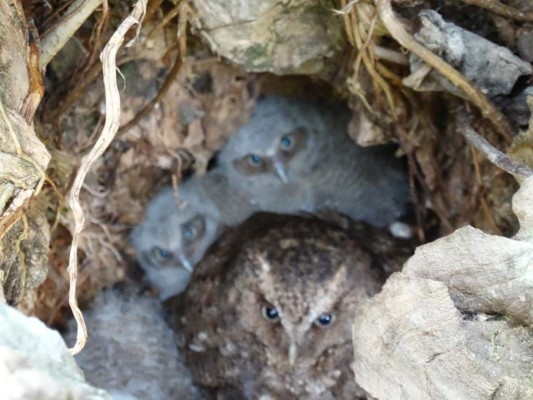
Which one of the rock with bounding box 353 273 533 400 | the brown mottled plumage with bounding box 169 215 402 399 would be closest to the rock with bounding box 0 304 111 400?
the rock with bounding box 353 273 533 400

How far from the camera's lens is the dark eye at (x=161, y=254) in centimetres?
285

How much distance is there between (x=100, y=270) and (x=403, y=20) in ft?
4.35

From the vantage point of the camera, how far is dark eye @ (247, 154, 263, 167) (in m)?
2.99

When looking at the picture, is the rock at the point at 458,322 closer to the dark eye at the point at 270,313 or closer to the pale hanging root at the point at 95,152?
the pale hanging root at the point at 95,152

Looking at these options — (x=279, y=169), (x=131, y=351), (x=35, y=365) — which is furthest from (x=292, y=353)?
(x=35, y=365)

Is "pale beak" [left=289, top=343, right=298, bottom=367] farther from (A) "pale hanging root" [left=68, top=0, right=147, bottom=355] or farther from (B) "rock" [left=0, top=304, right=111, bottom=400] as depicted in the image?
(B) "rock" [left=0, top=304, right=111, bottom=400]

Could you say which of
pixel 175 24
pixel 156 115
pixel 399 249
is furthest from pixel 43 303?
pixel 399 249

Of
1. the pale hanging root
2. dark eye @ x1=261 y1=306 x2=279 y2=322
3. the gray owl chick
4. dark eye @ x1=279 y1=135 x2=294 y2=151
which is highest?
the pale hanging root

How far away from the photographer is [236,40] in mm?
2197

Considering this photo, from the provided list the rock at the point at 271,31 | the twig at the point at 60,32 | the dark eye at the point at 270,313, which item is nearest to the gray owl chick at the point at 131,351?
the dark eye at the point at 270,313

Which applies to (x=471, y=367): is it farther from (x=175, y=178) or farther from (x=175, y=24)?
(x=175, y=178)

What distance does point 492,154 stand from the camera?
178 cm

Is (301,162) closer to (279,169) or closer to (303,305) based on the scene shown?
(279,169)

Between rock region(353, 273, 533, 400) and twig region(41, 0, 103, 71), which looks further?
twig region(41, 0, 103, 71)
